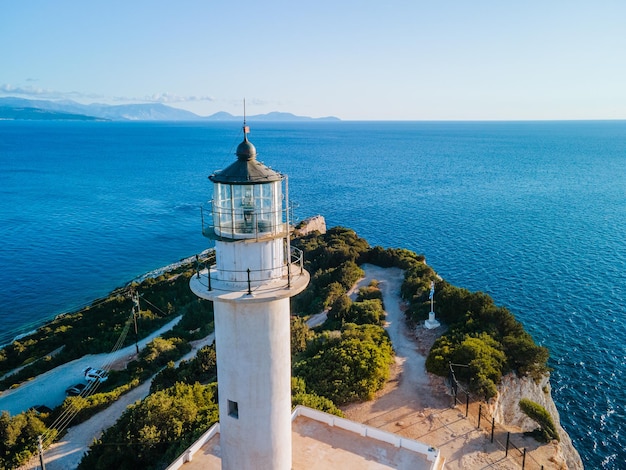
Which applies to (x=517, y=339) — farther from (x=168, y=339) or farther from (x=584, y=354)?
(x=168, y=339)

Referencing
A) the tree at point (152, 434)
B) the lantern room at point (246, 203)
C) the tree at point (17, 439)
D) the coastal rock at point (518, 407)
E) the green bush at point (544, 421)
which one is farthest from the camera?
the coastal rock at point (518, 407)

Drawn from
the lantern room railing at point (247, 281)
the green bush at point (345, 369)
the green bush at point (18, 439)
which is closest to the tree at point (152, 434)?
the green bush at point (18, 439)

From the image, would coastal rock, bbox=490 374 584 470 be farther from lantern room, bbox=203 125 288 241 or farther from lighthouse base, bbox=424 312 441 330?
lantern room, bbox=203 125 288 241

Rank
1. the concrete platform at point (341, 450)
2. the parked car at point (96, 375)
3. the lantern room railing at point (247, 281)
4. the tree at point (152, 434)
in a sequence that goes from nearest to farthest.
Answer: the lantern room railing at point (247, 281)
the concrete platform at point (341, 450)
the tree at point (152, 434)
the parked car at point (96, 375)

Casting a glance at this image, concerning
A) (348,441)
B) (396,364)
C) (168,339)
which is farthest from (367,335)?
(168,339)

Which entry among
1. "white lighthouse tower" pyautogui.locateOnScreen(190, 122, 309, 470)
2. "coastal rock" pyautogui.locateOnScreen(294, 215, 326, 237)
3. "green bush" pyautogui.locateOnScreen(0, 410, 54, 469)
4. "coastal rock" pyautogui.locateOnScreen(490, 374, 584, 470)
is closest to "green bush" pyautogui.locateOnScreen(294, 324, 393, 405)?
"coastal rock" pyautogui.locateOnScreen(490, 374, 584, 470)

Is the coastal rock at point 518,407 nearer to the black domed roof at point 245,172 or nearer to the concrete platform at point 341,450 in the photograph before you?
the concrete platform at point 341,450

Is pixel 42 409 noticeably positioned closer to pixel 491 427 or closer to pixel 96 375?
pixel 96 375
